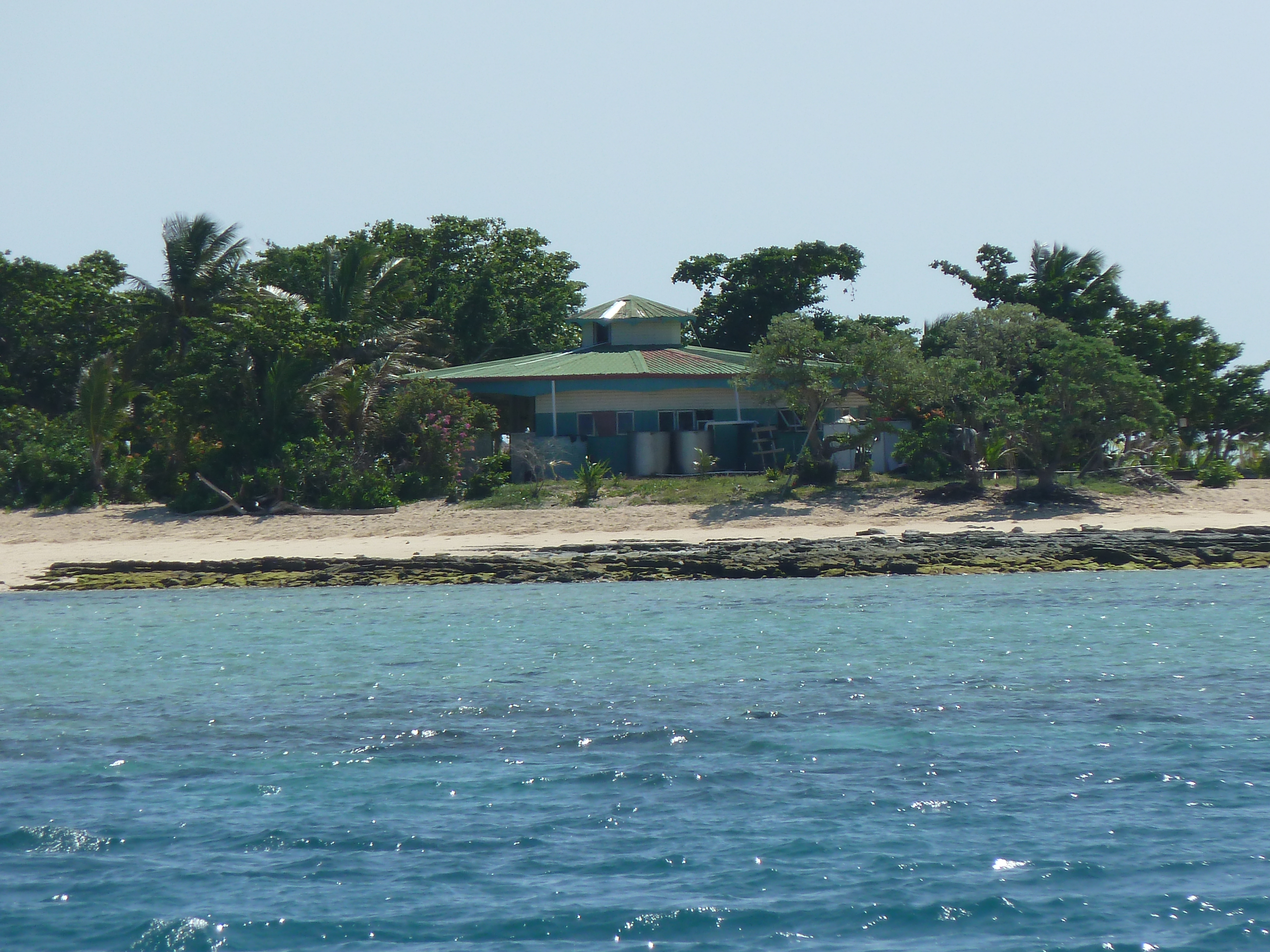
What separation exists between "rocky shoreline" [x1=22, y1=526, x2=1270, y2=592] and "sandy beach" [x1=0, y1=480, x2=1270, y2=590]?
2.82ft

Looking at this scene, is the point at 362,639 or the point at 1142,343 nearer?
the point at 362,639

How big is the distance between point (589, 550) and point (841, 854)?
1680 centimetres

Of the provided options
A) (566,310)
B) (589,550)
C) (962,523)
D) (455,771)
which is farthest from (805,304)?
(455,771)

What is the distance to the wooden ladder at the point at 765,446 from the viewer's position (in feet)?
104

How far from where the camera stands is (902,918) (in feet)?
22.7

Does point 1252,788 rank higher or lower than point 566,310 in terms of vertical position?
lower

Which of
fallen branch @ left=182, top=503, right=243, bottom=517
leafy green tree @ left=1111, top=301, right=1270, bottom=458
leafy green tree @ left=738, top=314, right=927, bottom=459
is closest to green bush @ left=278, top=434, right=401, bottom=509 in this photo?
fallen branch @ left=182, top=503, right=243, bottom=517

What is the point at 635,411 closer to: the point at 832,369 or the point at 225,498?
the point at 832,369

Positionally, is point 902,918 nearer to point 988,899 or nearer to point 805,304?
point 988,899

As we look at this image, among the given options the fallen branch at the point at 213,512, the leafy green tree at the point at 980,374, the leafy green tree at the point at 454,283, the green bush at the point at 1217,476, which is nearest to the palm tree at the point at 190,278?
the leafy green tree at the point at 454,283

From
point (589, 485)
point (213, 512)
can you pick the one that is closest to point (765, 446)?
point (589, 485)

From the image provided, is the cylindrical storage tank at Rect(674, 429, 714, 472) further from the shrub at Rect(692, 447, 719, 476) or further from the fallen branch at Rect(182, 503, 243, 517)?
the fallen branch at Rect(182, 503, 243, 517)

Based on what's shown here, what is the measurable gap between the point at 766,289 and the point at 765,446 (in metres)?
12.7

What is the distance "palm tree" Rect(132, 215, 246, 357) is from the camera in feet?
113
